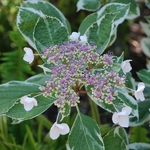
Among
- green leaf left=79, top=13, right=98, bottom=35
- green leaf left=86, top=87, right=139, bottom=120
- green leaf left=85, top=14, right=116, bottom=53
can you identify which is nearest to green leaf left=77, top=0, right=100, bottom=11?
green leaf left=79, top=13, right=98, bottom=35

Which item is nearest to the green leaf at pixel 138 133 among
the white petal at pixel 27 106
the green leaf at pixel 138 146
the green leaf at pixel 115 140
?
the green leaf at pixel 138 146

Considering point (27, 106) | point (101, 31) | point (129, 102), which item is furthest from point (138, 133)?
point (27, 106)

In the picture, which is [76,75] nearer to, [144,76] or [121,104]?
[121,104]

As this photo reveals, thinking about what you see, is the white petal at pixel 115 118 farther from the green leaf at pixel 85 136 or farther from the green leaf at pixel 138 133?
the green leaf at pixel 138 133

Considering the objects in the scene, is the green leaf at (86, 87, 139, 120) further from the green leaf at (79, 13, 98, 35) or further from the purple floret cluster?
the green leaf at (79, 13, 98, 35)

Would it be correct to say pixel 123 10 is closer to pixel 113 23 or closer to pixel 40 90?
pixel 113 23
